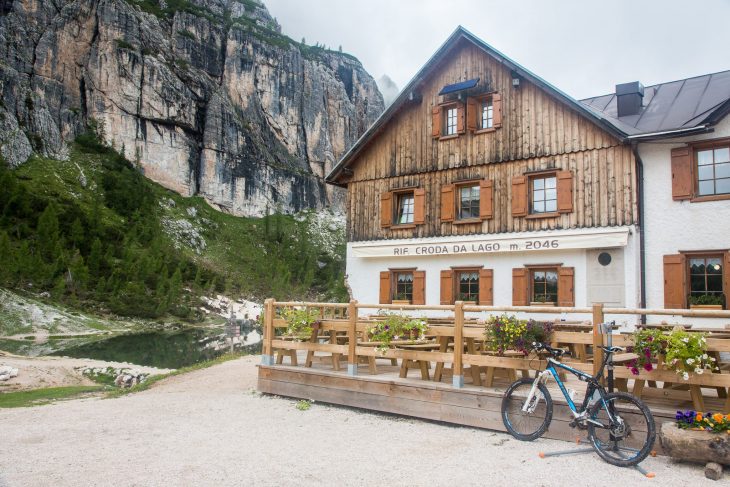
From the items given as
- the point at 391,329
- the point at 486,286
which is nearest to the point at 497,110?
the point at 486,286

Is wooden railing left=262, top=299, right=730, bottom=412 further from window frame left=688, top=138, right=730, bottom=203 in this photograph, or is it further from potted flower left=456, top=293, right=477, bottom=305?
window frame left=688, top=138, right=730, bottom=203

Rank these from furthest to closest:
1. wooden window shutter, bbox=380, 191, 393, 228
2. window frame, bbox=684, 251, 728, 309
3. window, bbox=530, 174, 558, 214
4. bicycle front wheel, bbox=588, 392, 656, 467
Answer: wooden window shutter, bbox=380, 191, 393, 228 → window, bbox=530, 174, 558, 214 → window frame, bbox=684, 251, 728, 309 → bicycle front wheel, bbox=588, 392, 656, 467

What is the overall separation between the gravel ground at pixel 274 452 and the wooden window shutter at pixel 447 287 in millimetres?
7995

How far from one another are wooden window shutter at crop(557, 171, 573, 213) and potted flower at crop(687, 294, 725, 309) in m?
3.61

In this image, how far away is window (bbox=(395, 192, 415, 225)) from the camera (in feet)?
62.7

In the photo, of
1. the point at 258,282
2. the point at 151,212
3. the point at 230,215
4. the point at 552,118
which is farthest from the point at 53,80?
the point at 552,118

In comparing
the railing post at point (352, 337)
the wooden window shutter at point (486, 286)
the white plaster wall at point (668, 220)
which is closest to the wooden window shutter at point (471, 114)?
the wooden window shutter at point (486, 286)

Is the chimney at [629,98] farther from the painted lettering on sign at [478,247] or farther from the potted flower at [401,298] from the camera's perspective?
the potted flower at [401,298]

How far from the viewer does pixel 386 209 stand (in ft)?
63.1

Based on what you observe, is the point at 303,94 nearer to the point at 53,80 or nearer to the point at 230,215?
the point at 230,215

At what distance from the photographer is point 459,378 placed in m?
8.62

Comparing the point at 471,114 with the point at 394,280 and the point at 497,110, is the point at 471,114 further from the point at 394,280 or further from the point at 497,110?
the point at 394,280

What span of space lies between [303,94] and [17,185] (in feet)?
172

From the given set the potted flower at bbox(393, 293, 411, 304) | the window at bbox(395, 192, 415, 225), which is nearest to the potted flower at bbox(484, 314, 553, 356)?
the potted flower at bbox(393, 293, 411, 304)
